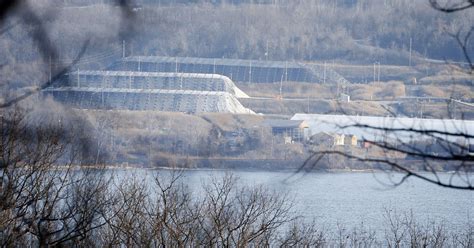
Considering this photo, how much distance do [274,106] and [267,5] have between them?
38.2ft

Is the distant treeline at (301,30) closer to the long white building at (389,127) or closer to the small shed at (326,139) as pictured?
the small shed at (326,139)

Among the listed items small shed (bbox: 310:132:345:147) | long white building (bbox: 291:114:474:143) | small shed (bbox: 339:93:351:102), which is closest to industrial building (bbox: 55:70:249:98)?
small shed (bbox: 339:93:351:102)

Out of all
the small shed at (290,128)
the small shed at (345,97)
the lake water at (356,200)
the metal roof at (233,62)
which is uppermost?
the metal roof at (233,62)

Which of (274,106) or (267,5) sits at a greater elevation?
(267,5)

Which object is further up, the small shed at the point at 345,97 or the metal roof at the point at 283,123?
the small shed at the point at 345,97

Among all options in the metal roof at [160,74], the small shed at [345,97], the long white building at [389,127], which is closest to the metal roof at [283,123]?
the small shed at [345,97]

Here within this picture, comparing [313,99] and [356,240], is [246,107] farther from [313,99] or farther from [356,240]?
[356,240]

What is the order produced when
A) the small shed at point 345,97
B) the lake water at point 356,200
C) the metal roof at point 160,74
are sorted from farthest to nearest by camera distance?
the metal roof at point 160,74, the small shed at point 345,97, the lake water at point 356,200

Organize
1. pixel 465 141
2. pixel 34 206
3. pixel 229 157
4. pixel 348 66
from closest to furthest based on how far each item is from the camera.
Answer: pixel 465 141 < pixel 34 206 < pixel 229 157 < pixel 348 66

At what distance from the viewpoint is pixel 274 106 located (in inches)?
1013

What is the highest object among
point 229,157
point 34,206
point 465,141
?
point 465,141

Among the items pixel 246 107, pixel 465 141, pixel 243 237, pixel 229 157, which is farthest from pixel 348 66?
pixel 465 141

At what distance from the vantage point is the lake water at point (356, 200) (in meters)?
12.1

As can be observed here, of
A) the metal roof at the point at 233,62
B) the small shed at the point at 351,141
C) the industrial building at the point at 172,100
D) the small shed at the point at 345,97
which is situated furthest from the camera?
the metal roof at the point at 233,62
